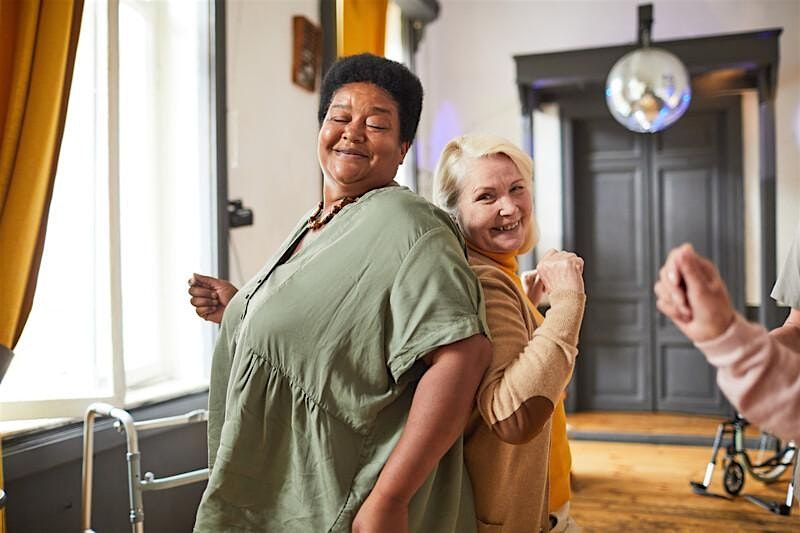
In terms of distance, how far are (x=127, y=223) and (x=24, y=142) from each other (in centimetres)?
91

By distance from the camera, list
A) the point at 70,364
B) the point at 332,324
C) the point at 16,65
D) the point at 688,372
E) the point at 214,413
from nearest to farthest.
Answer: the point at 332,324, the point at 214,413, the point at 16,65, the point at 70,364, the point at 688,372

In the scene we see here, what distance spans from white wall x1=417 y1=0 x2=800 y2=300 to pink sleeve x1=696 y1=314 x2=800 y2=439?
5199 mm

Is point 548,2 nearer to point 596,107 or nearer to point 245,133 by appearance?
point 596,107

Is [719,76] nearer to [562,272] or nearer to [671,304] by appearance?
[562,272]

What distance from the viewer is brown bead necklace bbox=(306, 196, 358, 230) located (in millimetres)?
1249

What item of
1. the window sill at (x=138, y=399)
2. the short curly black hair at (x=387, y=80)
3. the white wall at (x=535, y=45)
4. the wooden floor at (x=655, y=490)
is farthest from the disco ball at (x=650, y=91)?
the short curly black hair at (x=387, y=80)

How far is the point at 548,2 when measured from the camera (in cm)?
612

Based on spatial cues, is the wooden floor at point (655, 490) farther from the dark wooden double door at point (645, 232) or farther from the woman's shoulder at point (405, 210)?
the woman's shoulder at point (405, 210)

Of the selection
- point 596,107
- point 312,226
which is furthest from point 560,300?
point 596,107

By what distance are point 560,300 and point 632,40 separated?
210 inches

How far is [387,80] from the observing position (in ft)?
4.05

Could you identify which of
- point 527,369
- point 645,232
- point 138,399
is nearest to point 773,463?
point 645,232

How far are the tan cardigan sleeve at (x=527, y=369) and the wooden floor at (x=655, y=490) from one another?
93.2 inches

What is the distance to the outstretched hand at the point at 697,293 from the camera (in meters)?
0.73
